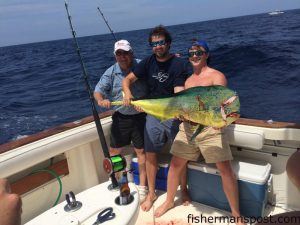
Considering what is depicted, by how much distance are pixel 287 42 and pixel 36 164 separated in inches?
569

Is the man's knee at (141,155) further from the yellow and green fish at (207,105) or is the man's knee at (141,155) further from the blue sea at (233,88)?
the blue sea at (233,88)

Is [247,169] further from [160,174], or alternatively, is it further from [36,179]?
[36,179]

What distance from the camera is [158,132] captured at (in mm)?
3098

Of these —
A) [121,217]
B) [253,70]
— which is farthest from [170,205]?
[253,70]

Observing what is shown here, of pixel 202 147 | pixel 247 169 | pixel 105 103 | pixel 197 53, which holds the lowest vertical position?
pixel 247 169

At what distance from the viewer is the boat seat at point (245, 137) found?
275cm

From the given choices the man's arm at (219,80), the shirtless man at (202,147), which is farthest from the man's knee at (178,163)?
the man's arm at (219,80)

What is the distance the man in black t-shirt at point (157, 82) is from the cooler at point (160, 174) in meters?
0.15

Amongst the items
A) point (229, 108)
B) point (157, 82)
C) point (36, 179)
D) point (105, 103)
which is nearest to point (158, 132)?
point (157, 82)

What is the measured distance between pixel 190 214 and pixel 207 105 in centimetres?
118

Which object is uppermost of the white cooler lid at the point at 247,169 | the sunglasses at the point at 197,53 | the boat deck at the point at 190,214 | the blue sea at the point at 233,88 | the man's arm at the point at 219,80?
the sunglasses at the point at 197,53

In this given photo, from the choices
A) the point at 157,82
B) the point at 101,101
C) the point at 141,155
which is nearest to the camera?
the point at 157,82

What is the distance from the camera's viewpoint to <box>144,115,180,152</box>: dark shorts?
3.07 m

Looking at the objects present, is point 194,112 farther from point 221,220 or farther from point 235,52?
point 235,52
